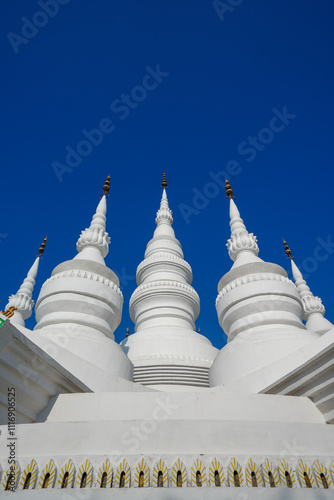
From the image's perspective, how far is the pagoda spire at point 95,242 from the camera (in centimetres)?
1270

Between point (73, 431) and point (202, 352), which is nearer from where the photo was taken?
point (73, 431)

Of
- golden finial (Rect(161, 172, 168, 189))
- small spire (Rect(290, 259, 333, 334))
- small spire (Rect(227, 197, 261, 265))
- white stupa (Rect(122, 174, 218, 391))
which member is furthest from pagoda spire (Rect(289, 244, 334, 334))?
golden finial (Rect(161, 172, 168, 189))

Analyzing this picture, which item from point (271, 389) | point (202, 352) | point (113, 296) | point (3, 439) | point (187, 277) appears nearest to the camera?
point (3, 439)

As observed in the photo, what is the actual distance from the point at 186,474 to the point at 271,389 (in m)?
3.29

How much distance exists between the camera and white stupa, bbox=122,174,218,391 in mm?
12219

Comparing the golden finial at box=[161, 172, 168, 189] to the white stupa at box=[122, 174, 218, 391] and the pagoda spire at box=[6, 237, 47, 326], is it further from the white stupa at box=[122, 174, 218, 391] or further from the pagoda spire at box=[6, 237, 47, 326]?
the pagoda spire at box=[6, 237, 47, 326]

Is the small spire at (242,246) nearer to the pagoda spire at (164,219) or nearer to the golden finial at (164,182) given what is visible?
the pagoda spire at (164,219)

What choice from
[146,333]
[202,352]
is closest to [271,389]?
[202,352]

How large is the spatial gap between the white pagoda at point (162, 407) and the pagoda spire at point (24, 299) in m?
7.75

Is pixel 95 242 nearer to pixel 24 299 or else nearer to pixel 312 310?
pixel 24 299

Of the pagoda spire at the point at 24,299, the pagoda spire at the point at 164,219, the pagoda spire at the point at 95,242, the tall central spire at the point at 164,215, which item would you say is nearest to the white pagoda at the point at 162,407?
the pagoda spire at the point at 95,242

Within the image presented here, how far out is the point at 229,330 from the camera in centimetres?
1124

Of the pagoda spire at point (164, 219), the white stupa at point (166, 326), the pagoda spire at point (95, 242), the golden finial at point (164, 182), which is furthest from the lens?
the golden finial at point (164, 182)

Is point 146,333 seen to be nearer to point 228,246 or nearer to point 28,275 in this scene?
point 228,246
